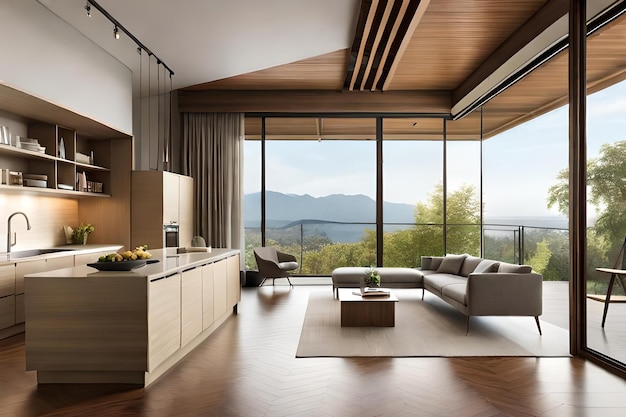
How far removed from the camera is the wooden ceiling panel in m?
5.09

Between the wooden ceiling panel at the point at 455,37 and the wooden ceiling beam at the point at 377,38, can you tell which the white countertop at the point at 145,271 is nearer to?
the wooden ceiling beam at the point at 377,38

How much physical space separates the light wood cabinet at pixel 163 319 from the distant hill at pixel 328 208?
9.56m

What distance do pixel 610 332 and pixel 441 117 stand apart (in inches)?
199

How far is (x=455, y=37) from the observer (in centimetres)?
591

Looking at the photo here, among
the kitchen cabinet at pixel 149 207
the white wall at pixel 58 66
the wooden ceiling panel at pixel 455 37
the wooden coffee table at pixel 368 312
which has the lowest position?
the wooden coffee table at pixel 368 312

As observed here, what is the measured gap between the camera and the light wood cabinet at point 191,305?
3854 millimetres

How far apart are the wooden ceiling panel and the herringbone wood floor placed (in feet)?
12.0

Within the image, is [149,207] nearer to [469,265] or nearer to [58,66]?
[58,66]

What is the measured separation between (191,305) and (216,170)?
459 centimetres

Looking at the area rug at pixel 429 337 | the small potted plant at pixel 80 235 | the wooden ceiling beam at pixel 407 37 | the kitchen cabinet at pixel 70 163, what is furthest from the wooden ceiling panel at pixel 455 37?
the small potted plant at pixel 80 235

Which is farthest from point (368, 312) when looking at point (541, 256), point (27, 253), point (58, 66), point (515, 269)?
point (541, 256)

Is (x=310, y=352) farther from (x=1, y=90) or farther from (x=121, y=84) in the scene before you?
(x=121, y=84)

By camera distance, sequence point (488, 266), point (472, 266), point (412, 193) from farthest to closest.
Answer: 1. point (412, 193)
2. point (472, 266)
3. point (488, 266)

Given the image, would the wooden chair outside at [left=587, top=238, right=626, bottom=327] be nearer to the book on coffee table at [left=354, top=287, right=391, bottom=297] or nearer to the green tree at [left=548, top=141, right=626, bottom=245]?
the green tree at [left=548, top=141, right=626, bottom=245]
